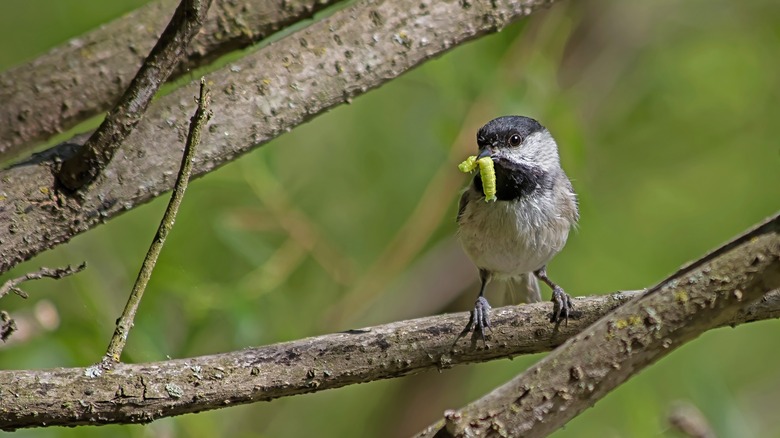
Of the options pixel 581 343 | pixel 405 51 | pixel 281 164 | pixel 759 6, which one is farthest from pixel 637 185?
pixel 581 343

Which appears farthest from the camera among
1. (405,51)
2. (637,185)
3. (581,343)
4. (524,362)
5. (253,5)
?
(637,185)

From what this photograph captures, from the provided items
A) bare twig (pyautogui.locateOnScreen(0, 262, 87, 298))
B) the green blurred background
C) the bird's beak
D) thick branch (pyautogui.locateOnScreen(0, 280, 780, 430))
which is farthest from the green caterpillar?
bare twig (pyautogui.locateOnScreen(0, 262, 87, 298))

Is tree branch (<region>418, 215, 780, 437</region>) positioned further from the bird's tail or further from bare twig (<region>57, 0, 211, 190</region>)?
the bird's tail

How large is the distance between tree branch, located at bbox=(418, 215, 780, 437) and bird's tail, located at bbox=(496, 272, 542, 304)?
2422 millimetres

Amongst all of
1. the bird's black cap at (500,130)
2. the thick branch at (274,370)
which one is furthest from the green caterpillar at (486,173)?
the thick branch at (274,370)

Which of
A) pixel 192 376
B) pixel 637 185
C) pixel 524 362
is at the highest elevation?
pixel 192 376

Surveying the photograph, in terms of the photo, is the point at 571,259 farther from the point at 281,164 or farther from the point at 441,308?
the point at 281,164

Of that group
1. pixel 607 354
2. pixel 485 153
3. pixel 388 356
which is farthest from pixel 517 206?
pixel 607 354

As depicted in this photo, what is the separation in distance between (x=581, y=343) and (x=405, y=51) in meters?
1.20

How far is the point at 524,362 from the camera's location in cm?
464

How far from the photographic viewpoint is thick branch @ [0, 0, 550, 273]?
7.61 feet

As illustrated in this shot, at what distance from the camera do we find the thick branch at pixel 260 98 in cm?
232

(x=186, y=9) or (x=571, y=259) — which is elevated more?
(x=186, y=9)

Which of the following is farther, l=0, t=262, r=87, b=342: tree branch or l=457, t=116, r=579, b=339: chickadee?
l=457, t=116, r=579, b=339: chickadee
